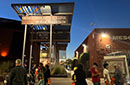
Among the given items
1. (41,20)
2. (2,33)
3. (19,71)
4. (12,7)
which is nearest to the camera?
(19,71)

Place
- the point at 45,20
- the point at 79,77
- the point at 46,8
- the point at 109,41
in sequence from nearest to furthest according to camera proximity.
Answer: the point at 79,77
the point at 45,20
the point at 46,8
the point at 109,41

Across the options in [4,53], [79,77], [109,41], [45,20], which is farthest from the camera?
[109,41]

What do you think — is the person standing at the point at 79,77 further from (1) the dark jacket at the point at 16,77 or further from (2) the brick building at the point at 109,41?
(2) the brick building at the point at 109,41

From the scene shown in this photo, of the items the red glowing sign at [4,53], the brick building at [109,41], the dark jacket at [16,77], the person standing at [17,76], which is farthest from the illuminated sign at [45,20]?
the red glowing sign at [4,53]

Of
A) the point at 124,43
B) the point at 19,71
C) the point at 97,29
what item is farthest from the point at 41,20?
the point at 124,43

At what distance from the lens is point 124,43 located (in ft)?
46.4

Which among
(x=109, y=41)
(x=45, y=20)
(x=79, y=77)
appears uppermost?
(x=45, y=20)

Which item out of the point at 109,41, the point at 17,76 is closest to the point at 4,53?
the point at 17,76

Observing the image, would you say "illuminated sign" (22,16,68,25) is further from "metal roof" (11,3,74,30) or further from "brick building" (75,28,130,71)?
"brick building" (75,28,130,71)

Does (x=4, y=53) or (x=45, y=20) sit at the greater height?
(x=45, y=20)

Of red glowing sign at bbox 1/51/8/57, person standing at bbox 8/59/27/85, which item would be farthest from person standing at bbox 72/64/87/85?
red glowing sign at bbox 1/51/8/57

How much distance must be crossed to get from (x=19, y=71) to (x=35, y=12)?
371 inches

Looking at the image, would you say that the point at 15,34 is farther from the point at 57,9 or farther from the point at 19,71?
the point at 19,71

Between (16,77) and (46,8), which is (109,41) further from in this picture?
(16,77)
